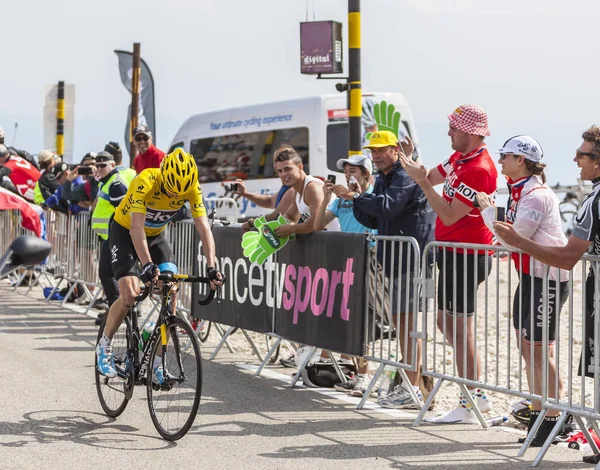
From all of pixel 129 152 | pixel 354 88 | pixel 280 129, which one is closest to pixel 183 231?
pixel 354 88

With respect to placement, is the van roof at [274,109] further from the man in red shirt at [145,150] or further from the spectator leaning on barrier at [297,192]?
the spectator leaning on barrier at [297,192]

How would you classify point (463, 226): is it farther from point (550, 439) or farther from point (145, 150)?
point (145, 150)

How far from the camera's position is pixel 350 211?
9.05 metres

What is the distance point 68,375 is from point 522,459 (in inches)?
172

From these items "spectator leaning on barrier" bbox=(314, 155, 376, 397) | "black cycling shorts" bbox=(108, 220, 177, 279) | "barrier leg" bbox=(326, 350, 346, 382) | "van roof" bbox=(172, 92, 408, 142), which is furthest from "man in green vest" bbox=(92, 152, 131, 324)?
"van roof" bbox=(172, 92, 408, 142)

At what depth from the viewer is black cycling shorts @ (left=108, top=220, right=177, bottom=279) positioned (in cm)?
738

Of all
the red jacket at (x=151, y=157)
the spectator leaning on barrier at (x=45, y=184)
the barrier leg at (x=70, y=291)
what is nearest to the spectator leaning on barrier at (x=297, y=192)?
the red jacket at (x=151, y=157)

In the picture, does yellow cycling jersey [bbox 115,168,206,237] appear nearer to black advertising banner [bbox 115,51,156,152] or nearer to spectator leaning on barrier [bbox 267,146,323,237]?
spectator leaning on barrier [bbox 267,146,323,237]

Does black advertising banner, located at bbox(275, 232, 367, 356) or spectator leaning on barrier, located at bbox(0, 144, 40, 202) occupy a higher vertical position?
spectator leaning on barrier, located at bbox(0, 144, 40, 202)

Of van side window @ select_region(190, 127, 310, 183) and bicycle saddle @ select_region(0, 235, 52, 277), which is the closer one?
bicycle saddle @ select_region(0, 235, 52, 277)

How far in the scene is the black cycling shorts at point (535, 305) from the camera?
6539 mm

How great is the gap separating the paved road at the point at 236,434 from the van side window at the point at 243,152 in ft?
43.5

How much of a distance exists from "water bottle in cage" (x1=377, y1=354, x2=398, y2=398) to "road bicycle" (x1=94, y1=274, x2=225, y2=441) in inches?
80.8

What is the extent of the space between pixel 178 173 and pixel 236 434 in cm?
179
